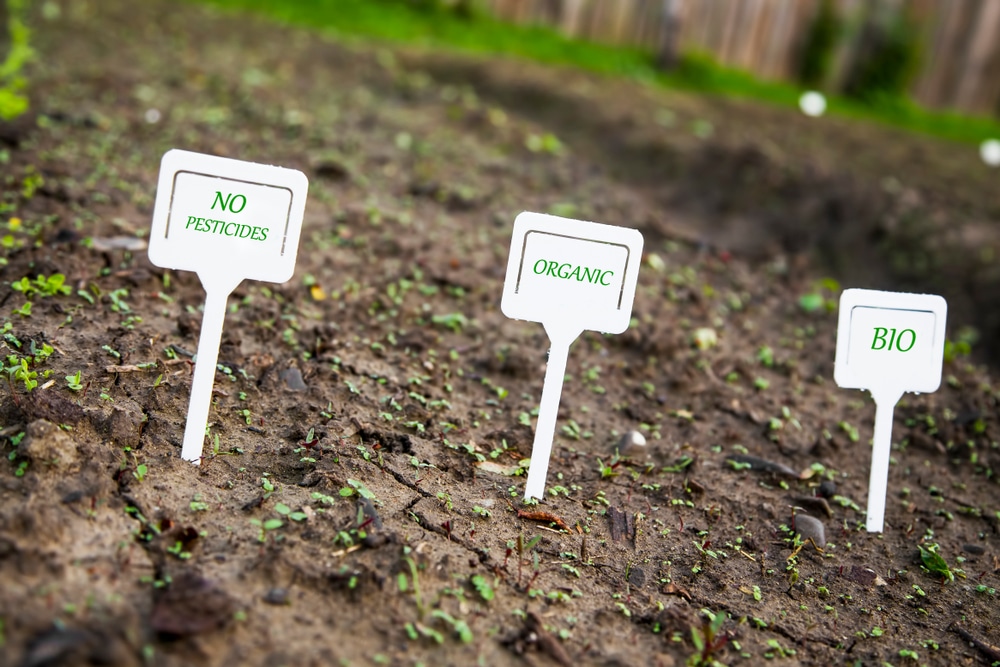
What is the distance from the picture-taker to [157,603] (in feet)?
6.40

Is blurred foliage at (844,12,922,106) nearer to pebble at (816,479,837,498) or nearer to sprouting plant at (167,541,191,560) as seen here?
pebble at (816,479,837,498)

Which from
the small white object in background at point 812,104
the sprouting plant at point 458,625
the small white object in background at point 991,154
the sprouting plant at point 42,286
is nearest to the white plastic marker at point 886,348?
the sprouting plant at point 458,625

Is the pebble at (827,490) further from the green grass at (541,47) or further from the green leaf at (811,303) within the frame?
the green grass at (541,47)

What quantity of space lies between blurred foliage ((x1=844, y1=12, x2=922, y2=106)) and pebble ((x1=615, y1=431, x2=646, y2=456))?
20.2ft

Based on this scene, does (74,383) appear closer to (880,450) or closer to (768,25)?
(880,450)

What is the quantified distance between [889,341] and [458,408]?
1.45m

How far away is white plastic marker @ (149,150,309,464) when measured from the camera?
2363mm

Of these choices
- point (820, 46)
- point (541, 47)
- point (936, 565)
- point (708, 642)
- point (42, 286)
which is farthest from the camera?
point (820, 46)

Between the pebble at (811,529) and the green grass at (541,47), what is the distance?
198 inches

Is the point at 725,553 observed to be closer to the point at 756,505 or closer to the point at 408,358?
the point at 756,505

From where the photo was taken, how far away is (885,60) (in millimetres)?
7957

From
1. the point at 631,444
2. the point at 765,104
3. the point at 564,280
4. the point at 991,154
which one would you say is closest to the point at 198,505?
the point at 564,280

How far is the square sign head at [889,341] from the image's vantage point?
2.76 metres

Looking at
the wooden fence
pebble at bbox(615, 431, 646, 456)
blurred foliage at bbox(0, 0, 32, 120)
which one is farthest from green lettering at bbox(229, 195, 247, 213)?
the wooden fence
